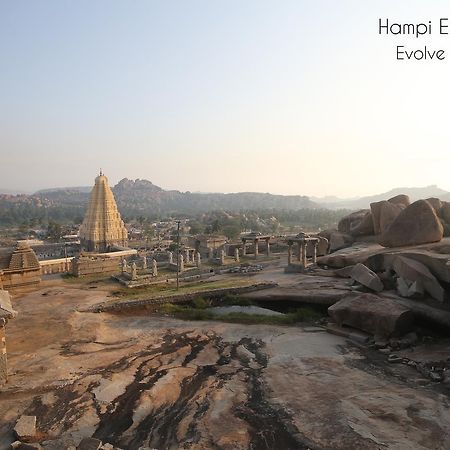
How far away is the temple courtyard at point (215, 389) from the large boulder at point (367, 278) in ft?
14.3

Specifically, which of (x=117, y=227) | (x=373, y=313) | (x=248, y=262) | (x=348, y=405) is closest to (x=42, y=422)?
(x=348, y=405)

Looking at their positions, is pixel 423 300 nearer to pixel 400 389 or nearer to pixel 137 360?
pixel 400 389

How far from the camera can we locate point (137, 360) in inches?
640

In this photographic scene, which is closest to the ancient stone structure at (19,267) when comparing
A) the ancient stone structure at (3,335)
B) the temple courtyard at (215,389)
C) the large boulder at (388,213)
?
the temple courtyard at (215,389)

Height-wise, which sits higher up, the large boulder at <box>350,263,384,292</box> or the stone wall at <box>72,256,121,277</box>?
the large boulder at <box>350,263,384,292</box>

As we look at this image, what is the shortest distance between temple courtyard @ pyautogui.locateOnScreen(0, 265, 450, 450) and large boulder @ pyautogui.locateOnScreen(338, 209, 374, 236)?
18.9 metres

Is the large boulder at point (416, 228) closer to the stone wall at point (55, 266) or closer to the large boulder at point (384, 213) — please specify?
the large boulder at point (384, 213)

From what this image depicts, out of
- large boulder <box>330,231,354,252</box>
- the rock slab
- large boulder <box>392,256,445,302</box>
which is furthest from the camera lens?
large boulder <box>330,231,354,252</box>

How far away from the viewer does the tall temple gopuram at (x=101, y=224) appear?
5378cm

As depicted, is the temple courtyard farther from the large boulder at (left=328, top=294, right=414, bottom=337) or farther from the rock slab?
the large boulder at (left=328, top=294, right=414, bottom=337)

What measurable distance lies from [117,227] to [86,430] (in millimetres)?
46793

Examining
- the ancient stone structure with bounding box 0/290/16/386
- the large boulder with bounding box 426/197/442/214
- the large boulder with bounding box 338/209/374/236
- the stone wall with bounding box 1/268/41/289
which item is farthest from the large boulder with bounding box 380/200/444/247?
the stone wall with bounding box 1/268/41/289

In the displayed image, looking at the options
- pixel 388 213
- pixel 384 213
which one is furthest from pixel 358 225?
pixel 388 213

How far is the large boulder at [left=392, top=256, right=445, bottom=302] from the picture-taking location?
66.6 ft
